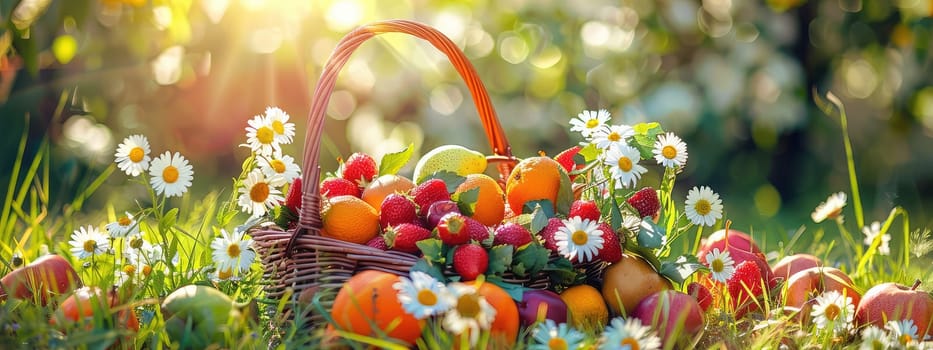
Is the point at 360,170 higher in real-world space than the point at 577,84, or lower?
lower

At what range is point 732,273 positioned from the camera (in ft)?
5.13

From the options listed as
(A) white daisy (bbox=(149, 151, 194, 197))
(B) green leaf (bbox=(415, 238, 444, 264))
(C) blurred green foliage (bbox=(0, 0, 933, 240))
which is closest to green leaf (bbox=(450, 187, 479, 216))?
(B) green leaf (bbox=(415, 238, 444, 264))

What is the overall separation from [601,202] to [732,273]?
0.87 ft

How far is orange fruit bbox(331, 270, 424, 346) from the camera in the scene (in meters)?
1.24

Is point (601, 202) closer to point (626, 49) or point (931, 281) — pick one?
point (931, 281)

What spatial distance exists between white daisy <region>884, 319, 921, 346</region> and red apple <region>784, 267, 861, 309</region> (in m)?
0.20

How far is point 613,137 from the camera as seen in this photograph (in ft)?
5.05

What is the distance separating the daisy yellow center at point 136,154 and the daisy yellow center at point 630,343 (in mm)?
864

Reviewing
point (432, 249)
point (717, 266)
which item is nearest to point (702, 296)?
point (717, 266)

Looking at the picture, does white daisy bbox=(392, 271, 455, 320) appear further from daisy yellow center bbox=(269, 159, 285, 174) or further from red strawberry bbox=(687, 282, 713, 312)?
red strawberry bbox=(687, 282, 713, 312)

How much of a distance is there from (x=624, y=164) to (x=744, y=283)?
361mm

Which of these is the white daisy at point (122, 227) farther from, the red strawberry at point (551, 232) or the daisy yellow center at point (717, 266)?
the daisy yellow center at point (717, 266)

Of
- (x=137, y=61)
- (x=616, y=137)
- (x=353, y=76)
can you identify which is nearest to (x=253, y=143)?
(x=616, y=137)

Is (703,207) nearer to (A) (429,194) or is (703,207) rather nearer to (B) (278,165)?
(A) (429,194)
